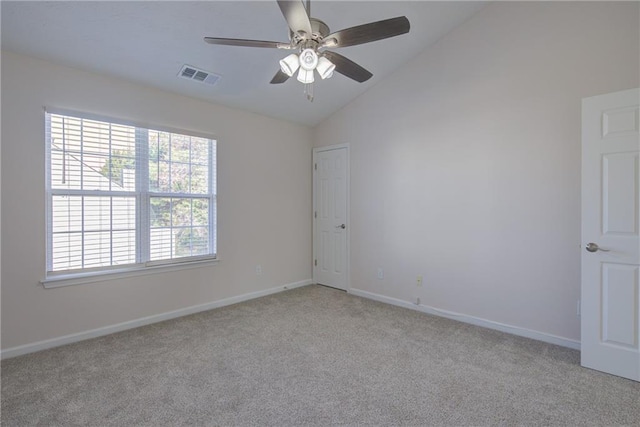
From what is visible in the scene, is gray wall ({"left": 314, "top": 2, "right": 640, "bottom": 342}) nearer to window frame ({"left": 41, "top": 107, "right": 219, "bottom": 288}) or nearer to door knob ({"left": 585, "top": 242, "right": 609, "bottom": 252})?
door knob ({"left": 585, "top": 242, "right": 609, "bottom": 252})

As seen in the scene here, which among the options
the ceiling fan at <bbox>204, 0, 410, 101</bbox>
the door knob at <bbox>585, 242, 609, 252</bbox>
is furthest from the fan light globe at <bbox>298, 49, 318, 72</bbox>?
the door knob at <bbox>585, 242, 609, 252</bbox>

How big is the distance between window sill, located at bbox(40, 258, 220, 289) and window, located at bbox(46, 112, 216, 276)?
0.17 feet

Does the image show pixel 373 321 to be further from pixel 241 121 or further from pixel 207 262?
pixel 241 121

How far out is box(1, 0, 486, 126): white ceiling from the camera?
233cm

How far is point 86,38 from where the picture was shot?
Answer: 8.22ft

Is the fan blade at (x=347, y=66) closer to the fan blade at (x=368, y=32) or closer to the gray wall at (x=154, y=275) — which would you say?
the fan blade at (x=368, y=32)

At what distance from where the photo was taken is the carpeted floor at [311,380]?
6.08 ft

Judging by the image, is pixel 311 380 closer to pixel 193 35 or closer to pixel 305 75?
pixel 305 75

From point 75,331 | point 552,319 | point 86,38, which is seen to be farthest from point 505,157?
point 75,331

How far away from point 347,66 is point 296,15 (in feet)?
2.00

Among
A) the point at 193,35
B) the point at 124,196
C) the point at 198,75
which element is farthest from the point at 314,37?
the point at 124,196

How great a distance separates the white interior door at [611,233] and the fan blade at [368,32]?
175 centimetres

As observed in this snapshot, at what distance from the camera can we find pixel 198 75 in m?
3.17

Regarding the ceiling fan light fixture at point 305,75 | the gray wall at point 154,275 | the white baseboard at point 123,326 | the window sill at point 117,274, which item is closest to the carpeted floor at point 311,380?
the white baseboard at point 123,326
